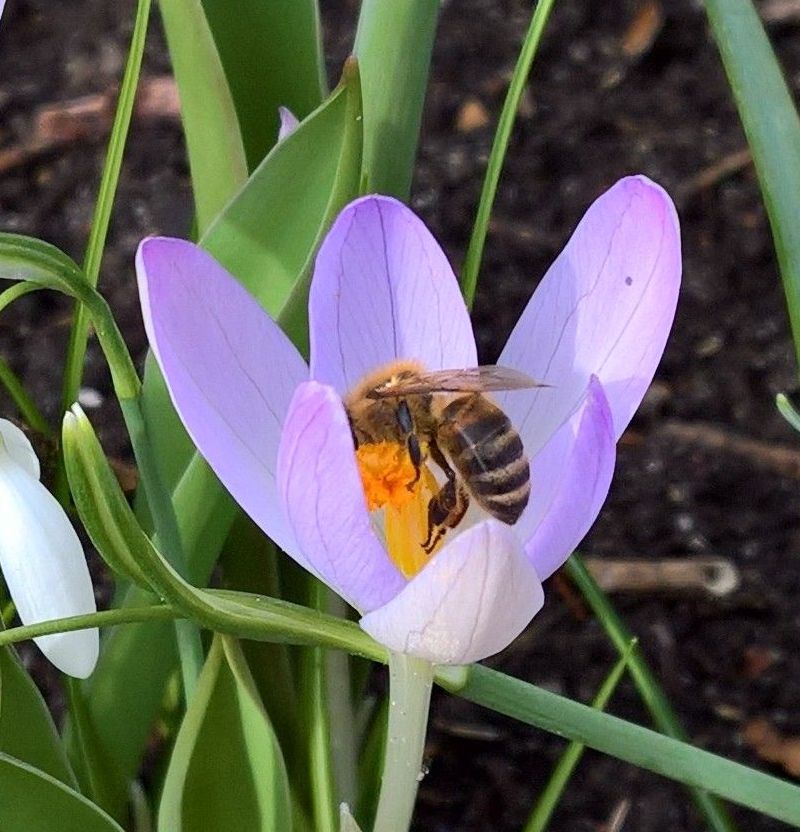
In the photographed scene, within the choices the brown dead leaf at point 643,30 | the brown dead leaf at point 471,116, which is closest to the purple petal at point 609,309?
the brown dead leaf at point 471,116

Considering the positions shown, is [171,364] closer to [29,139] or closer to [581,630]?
[581,630]

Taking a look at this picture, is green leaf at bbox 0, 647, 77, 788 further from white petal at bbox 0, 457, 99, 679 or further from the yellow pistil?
the yellow pistil

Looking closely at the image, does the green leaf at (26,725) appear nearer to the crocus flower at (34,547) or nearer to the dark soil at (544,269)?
the crocus flower at (34,547)

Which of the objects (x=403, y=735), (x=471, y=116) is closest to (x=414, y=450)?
(x=403, y=735)

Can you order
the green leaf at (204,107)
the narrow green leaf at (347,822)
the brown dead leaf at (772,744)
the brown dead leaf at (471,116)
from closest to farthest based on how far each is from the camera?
1. the narrow green leaf at (347,822)
2. the green leaf at (204,107)
3. the brown dead leaf at (772,744)
4. the brown dead leaf at (471,116)

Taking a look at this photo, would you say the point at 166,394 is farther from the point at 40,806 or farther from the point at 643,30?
the point at 643,30

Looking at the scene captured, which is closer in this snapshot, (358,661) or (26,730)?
(26,730)

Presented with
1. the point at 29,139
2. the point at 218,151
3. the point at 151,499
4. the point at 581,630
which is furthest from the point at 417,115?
the point at 29,139
